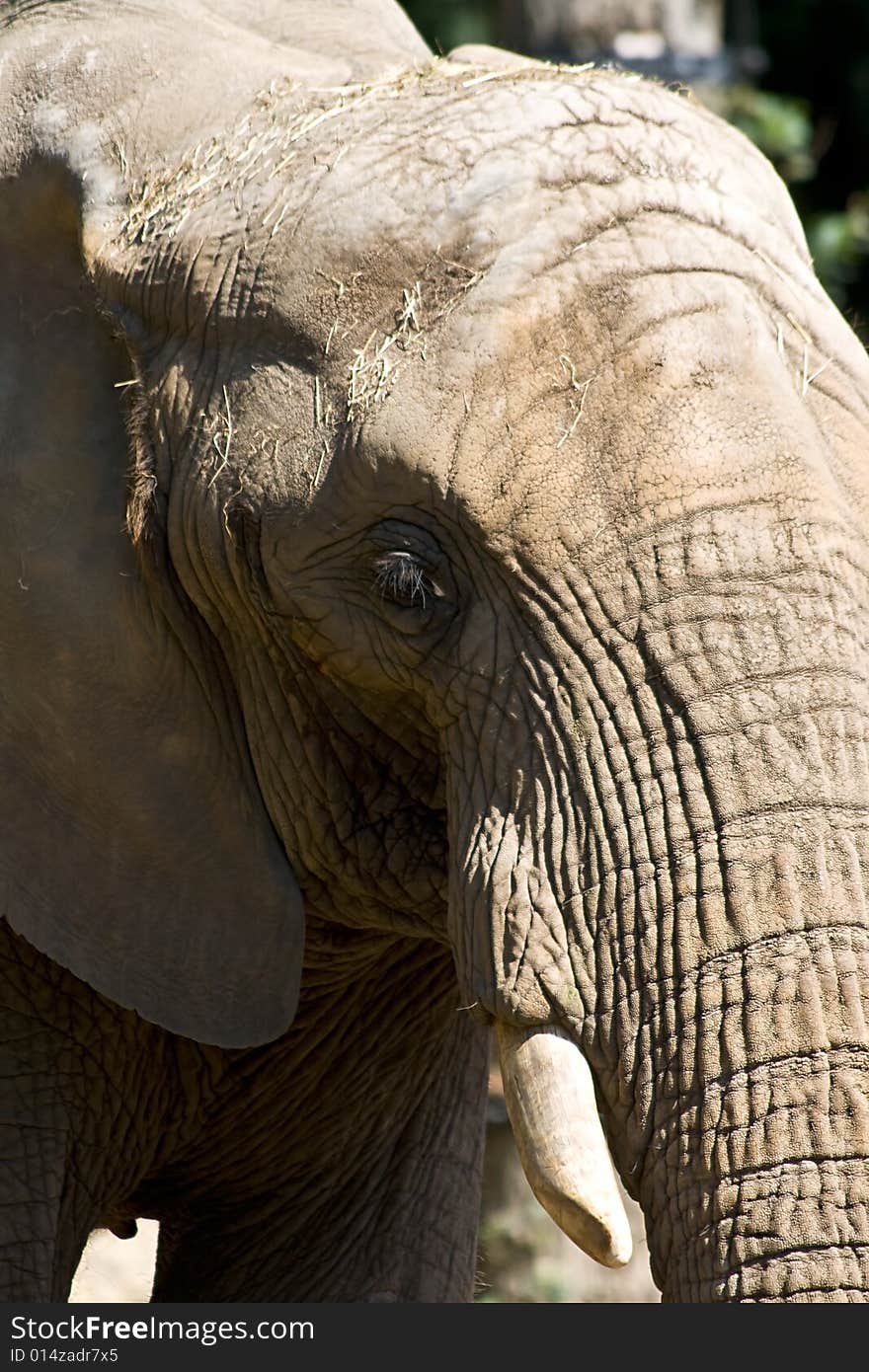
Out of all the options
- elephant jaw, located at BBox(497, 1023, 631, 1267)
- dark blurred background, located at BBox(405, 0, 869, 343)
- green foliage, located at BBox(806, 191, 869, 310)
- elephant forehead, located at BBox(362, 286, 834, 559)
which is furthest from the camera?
green foliage, located at BBox(806, 191, 869, 310)

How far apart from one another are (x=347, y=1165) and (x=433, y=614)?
1.34m

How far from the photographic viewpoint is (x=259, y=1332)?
3.02 m

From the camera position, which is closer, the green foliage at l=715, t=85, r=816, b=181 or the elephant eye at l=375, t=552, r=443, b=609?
the elephant eye at l=375, t=552, r=443, b=609

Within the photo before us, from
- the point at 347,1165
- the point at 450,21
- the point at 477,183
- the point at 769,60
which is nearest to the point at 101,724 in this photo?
the point at 477,183

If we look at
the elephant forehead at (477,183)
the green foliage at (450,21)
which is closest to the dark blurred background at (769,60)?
the green foliage at (450,21)

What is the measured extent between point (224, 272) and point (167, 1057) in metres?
1.13

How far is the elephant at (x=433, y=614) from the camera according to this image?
2367mm

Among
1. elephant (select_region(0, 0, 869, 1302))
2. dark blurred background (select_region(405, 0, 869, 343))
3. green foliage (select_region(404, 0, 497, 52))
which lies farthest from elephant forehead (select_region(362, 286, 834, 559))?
green foliage (select_region(404, 0, 497, 52))

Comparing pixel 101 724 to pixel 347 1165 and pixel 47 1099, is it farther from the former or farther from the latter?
pixel 347 1165

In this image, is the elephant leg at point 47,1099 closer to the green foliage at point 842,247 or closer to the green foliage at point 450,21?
the green foliage at point 842,247

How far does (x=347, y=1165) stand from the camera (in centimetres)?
370

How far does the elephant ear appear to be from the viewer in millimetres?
2947

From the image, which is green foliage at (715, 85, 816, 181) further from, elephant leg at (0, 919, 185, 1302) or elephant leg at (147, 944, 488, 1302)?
elephant leg at (0, 919, 185, 1302)

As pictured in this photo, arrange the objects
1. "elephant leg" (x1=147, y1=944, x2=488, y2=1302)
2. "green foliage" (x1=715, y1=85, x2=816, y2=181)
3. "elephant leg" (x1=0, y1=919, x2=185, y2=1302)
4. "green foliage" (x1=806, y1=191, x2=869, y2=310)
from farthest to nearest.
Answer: "green foliage" (x1=806, y1=191, x2=869, y2=310) < "green foliage" (x1=715, y1=85, x2=816, y2=181) < "elephant leg" (x1=147, y1=944, x2=488, y2=1302) < "elephant leg" (x1=0, y1=919, x2=185, y2=1302)
